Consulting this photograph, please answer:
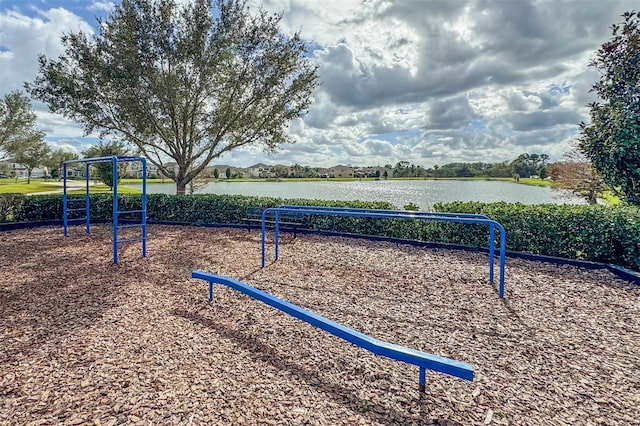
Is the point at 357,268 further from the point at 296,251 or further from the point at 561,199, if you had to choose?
the point at 561,199

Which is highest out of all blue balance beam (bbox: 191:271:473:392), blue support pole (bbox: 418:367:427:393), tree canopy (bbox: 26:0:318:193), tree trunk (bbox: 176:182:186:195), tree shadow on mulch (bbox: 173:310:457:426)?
tree canopy (bbox: 26:0:318:193)

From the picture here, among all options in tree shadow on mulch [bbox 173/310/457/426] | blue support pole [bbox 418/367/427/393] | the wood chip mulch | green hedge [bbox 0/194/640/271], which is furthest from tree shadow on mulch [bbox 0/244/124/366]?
green hedge [bbox 0/194/640/271]

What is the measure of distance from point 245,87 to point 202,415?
10.6 meters

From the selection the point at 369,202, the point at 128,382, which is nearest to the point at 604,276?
the point at 369,202

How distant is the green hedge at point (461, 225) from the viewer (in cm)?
561

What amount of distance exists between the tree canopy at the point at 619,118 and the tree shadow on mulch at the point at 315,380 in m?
5.96

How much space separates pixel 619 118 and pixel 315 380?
6574 mm

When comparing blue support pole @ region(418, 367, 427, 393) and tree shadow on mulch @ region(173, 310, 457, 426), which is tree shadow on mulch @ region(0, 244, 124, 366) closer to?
tree shadow on mulch @ region(173, 310, 457, 426)

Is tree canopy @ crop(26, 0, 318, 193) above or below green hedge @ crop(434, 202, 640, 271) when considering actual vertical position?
above

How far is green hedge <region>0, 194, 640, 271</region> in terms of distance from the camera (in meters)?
5.61

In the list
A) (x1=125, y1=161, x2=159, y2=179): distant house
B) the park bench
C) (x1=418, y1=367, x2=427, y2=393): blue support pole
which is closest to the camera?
(x1=418, y1=367, x2=427, y2=393): blue support pole

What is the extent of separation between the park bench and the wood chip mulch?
8.47 ft

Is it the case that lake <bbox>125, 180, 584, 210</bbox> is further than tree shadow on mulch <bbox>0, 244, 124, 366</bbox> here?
Yes

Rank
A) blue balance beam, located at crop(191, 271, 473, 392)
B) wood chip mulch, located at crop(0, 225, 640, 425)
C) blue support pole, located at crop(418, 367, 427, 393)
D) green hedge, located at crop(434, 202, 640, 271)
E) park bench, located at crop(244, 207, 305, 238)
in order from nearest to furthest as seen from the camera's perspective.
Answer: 1. blue balance beam, located at crop(191, 271, 473, 392)
2. wood chip mulch, located at crop(0, 225, 640, 425)
3. blue support pole, located at crop(418, 367, 427, 393)
4. green hedge, located at crop(434, 202, 640, 271)
5. park bench, located at crop(244, 207, 305, 238)
